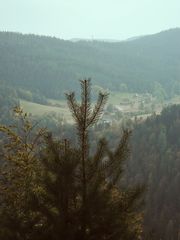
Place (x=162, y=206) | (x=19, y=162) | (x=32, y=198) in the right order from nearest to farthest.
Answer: (x=32, y=198) < (x=19, y=162) < (x=162, y=206)

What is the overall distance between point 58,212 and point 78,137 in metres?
1.96

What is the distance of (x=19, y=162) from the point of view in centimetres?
1596

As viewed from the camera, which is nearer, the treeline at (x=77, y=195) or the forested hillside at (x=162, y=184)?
the treeline at (x=77, y=195)

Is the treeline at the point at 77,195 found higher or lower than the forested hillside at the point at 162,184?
higher

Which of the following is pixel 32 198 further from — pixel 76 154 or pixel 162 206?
pixel 162 206

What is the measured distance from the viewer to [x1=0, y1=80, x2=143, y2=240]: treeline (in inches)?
432

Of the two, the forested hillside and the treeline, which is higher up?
the treeline

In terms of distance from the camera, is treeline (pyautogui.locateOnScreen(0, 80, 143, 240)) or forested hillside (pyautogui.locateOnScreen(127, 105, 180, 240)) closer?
treeline (pyautogui.locateOnScreen(0, 80, 143, 240))

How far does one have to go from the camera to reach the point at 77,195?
38.0ft

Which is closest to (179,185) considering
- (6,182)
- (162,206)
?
(162,206)

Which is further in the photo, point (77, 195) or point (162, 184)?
point (162, 184)

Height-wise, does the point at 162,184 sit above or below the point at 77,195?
below

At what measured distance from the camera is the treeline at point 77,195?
1098 cm

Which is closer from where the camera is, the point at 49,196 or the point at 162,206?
the point at 49,196
